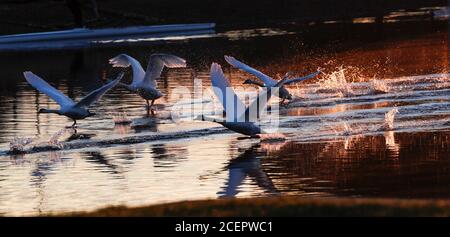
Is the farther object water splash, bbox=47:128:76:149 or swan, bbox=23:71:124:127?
swan, bbox=23:71:124:127

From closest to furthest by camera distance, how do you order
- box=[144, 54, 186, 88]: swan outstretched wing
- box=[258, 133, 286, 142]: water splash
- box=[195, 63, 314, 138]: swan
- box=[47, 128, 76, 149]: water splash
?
box=[195, 63, 314, 138]: swan
box=[258, 133, 286, 142]: water splash
box=[47, 128, 76, 149]: water splash
box=[144, 54, 186, 88]: swan outstretched wing

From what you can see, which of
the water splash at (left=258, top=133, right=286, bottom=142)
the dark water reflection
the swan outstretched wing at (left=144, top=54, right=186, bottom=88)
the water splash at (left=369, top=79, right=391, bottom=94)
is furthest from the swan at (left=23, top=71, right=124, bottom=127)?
the water splash at (left=369, top=79, right=391, bottom=94)

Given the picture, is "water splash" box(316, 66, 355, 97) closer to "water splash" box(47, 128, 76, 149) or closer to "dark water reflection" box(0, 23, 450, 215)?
"dark water reflection" box(0, 23, 450, 215)

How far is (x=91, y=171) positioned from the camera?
56.2 ft

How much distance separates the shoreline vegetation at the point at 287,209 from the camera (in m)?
11.3

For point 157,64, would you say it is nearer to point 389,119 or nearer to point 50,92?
point 50,92

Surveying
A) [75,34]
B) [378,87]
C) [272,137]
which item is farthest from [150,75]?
[75,34]

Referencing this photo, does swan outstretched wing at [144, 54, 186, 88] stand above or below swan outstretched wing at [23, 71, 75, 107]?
above

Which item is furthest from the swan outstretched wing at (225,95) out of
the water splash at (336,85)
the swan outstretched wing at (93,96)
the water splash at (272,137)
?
the water splash at (336,85)

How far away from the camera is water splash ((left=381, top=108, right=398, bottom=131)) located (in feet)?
66.1

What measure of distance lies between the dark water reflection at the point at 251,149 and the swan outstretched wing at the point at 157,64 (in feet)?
2.04

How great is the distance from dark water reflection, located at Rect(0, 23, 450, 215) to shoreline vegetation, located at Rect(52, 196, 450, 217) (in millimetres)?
2135

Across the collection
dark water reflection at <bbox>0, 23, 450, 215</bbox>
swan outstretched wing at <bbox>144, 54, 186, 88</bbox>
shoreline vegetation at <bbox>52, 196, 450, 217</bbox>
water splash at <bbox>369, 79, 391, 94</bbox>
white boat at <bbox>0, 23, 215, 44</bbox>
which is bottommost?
shoreline vegetation at <bbox>52, 196, 450, 217</bbox>
